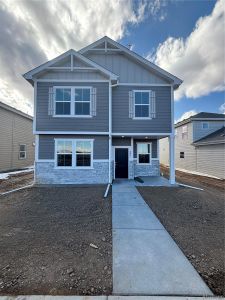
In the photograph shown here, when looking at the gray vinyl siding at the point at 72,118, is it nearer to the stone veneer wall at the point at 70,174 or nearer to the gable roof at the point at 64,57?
the gable roof at the point at 64,57

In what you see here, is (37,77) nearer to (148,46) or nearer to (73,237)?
(148,46)

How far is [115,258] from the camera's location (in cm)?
330

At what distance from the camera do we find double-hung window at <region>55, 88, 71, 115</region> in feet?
33.1

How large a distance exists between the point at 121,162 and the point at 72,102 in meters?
5.24

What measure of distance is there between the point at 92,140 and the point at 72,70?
4.44 metres

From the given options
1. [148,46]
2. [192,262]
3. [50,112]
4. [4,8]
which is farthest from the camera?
[148,46]

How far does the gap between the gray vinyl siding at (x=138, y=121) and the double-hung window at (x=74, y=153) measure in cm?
226

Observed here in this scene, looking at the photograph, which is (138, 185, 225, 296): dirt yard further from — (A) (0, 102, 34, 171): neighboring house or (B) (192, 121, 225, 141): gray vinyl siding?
(A) (0, 102, 34, 171): neighboring house

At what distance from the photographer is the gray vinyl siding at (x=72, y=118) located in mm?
10039

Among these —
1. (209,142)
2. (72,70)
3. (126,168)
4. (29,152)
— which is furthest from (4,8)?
(209,142)

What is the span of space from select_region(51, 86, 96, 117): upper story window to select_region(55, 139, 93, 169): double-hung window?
1701mm

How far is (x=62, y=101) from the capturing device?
397 inches

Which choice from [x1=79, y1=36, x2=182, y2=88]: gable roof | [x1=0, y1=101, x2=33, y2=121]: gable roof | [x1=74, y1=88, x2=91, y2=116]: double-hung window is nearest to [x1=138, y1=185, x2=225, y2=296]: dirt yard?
[x1=74, y1=88, x2=91, y2=116]: double-hung window

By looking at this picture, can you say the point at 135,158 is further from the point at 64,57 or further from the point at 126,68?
the point at 64,57
